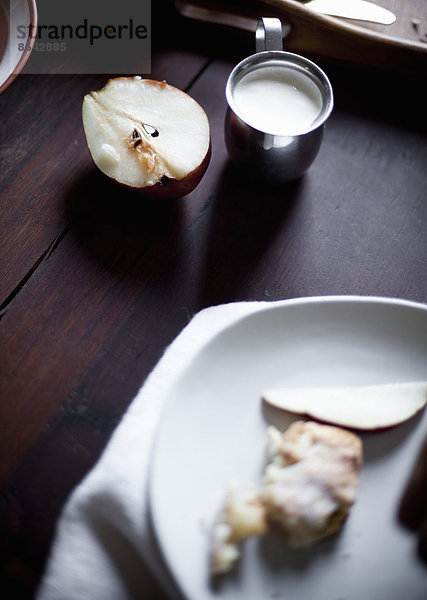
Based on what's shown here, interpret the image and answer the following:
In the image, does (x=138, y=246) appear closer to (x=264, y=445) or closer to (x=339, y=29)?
(x=264, y=445)

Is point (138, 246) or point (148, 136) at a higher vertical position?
point (148, 136)

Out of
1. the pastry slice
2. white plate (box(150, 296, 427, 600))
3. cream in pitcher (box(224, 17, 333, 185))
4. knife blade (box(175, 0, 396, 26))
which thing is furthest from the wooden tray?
the pastry slice

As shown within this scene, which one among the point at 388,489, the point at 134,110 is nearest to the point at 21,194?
the point at 134,110

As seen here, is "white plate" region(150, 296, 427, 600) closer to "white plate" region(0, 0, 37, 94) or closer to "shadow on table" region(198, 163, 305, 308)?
"shadow on table" region(198, 163, 305, 308)

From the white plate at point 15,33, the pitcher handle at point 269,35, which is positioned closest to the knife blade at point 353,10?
the pitcher handle at point 269,35

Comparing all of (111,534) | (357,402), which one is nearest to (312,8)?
(357,402)

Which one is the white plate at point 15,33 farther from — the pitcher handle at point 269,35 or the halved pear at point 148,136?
the pitcher handle at point 269,35

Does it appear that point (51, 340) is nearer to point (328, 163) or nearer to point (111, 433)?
point (111, 433)
